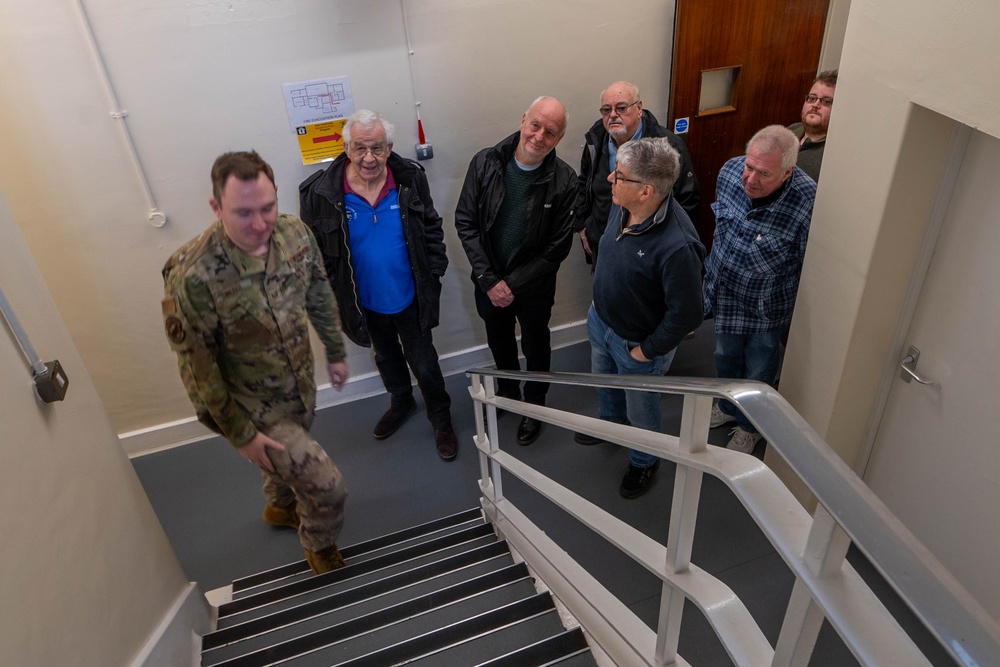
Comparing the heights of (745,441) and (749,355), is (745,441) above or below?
below

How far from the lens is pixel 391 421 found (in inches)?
148

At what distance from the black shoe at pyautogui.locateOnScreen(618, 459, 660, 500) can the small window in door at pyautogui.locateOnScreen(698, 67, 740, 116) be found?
2032 mm

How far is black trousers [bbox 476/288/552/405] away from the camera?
3.52 meters

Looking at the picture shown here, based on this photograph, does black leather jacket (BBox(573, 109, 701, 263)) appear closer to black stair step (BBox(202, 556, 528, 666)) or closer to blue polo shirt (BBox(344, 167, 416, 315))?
blue polo shirt (BBox(344, 167, 416, 315))

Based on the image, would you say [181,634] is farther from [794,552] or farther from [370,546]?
[794,552]

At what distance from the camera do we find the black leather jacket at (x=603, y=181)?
337 cm

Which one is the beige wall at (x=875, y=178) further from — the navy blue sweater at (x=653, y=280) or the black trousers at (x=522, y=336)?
the black trousers at (x=522, y=336)

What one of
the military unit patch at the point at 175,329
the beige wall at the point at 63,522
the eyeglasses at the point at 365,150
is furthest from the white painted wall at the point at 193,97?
the military unit patch at the point at 175,329

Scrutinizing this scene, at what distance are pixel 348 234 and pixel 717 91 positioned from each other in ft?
7.38

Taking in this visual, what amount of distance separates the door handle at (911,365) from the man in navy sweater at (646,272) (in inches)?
28.2

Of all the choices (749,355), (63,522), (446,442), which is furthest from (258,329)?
(749,355)

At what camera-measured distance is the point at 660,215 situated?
2453mm

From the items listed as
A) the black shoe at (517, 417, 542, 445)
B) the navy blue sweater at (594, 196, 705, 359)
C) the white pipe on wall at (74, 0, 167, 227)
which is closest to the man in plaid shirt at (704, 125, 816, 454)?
the navy blue sweater at (594, 196, 705, 359)

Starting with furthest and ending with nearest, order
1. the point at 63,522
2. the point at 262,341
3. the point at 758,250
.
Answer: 1. the point at 758,250
2. the point at 262,341
3. the point at 63,522
